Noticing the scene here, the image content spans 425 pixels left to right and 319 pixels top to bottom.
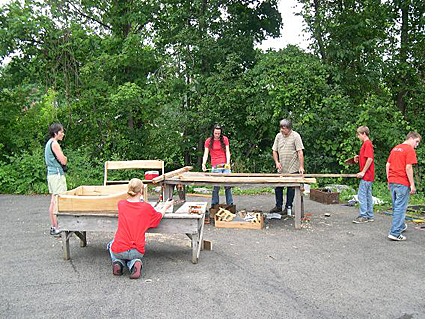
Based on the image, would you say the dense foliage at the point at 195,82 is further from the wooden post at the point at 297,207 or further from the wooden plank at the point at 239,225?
the wooden plank at the point at 239,225

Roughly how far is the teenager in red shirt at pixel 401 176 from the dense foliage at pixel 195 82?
6.02 m

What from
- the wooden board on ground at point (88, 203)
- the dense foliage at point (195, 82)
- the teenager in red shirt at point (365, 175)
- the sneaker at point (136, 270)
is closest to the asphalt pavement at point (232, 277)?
the sneaker at point (136, 270)

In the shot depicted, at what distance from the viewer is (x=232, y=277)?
480 cm

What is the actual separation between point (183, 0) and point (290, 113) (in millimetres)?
5446

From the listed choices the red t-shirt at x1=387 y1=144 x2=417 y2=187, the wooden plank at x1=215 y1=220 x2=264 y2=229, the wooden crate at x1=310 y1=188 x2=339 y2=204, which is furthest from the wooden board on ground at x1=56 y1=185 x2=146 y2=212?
the wooden crate at x1=310 y1=188 x2=339 y2=204

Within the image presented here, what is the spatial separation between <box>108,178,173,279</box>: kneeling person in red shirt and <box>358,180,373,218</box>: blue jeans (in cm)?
446

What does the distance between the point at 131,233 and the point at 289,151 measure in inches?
166

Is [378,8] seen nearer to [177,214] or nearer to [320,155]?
[320,155]

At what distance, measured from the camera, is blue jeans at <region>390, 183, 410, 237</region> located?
6.31 meters

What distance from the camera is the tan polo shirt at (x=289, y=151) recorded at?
800 centimetres

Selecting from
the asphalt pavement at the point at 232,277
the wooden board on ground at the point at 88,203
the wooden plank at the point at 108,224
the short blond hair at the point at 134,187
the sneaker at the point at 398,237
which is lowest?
the asphalt pavement at the point at 232,277

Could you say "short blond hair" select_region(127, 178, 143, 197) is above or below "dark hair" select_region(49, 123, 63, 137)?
below

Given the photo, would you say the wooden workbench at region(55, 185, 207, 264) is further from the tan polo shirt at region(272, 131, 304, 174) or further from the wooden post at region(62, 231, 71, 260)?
the tan polo shirt at region(272, 131, 304, 174)

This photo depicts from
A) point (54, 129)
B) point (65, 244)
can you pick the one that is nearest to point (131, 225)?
point (65, 244)
